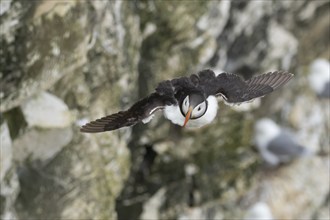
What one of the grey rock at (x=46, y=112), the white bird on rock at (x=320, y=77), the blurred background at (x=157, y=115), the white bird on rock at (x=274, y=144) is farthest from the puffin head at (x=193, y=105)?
the white bird on rock at (x=320, y=77)

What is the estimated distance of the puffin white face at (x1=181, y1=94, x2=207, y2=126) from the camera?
671 centimetres

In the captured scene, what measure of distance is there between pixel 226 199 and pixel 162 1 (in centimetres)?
364

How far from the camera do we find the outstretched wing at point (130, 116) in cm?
678

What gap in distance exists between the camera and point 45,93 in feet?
26.7

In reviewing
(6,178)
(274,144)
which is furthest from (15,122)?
(274,144)

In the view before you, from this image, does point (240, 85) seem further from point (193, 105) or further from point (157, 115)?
point (157, 115)

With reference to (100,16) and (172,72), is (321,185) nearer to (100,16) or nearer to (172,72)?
(172,72)

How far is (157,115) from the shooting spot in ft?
33.5

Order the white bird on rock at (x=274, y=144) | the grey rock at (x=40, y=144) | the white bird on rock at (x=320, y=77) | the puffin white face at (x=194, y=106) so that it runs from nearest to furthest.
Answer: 1. the puffin white face at (x=194, y=106)
2. the grey rock at (x=40, y=144)
3. the white bird on rock at (x=274, y=144)
4. the white bird on rock at (x=320, y=77)

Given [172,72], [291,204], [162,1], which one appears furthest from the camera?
[291,204]

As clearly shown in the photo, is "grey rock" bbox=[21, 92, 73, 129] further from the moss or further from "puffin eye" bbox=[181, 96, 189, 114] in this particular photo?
"puffin eye" bbox=[181, 96, 189, 114]

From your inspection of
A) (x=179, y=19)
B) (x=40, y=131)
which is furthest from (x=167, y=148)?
(x=40, y=131)

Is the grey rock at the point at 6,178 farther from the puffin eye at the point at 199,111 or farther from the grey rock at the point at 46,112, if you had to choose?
the puffin eye at the point at 199,111

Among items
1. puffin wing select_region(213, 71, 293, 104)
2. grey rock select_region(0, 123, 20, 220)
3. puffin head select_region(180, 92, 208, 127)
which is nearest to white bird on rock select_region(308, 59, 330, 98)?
puffin wing select_region(213, 71, 293, 104)
